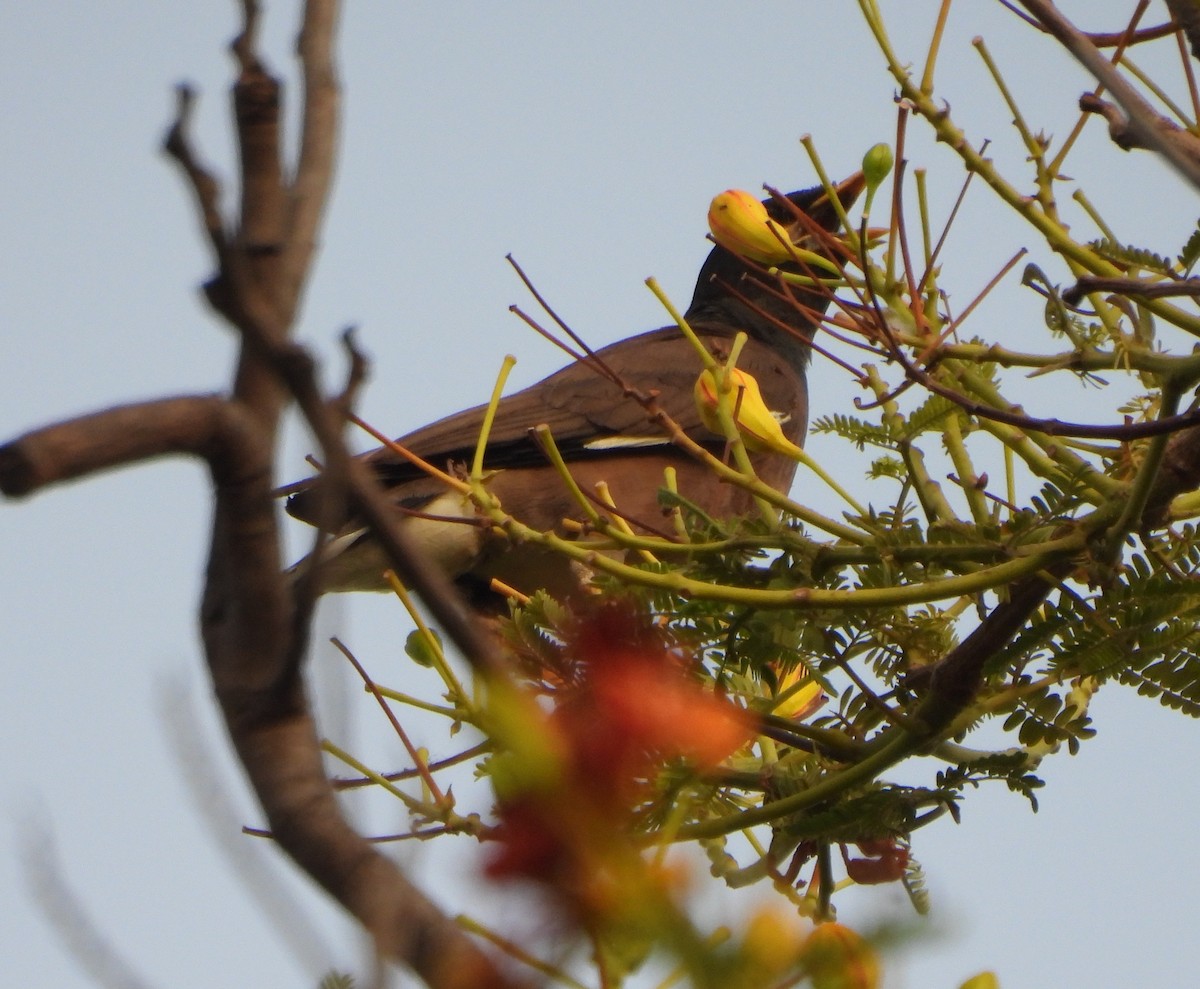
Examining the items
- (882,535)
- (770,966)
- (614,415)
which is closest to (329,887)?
(770,966)

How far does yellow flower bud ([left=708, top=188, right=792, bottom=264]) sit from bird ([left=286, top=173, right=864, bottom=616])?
4.21 feet

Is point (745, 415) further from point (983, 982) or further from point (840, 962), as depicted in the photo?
point (840, 962)

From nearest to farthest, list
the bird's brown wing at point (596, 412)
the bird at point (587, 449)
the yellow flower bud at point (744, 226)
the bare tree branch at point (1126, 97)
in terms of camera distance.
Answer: the bare tree branch at point (1126, 97) → the yellow flower bud at point (744, 226) → the bird at point (587, 449) → the bird's brown wing at point (596, 412)

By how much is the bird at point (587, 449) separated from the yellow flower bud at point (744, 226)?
4.21 feet

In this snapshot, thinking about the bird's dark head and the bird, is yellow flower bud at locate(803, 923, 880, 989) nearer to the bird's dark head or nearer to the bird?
the bird

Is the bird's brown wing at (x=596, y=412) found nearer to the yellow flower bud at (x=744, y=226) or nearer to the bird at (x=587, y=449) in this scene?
the bird at (x=587, y=449)

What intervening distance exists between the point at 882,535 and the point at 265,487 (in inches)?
40.8

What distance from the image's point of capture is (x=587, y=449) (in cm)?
549

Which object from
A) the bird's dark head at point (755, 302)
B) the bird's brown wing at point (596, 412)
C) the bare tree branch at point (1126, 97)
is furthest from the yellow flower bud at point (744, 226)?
the bird's dark head at point (755, 302)

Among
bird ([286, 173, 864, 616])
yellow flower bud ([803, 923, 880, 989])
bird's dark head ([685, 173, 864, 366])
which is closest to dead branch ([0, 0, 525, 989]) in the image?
yellow flower bud ([803, 923, 880, 989])

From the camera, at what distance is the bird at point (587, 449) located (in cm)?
445

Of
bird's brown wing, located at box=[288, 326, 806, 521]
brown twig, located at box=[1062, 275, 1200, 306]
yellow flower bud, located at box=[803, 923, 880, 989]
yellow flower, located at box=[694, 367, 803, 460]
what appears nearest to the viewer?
yellow flower bud, located at box=[803, 923, 880, 989]

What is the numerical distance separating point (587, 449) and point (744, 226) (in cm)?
303

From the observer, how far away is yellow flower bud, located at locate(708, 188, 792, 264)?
2473 mm
